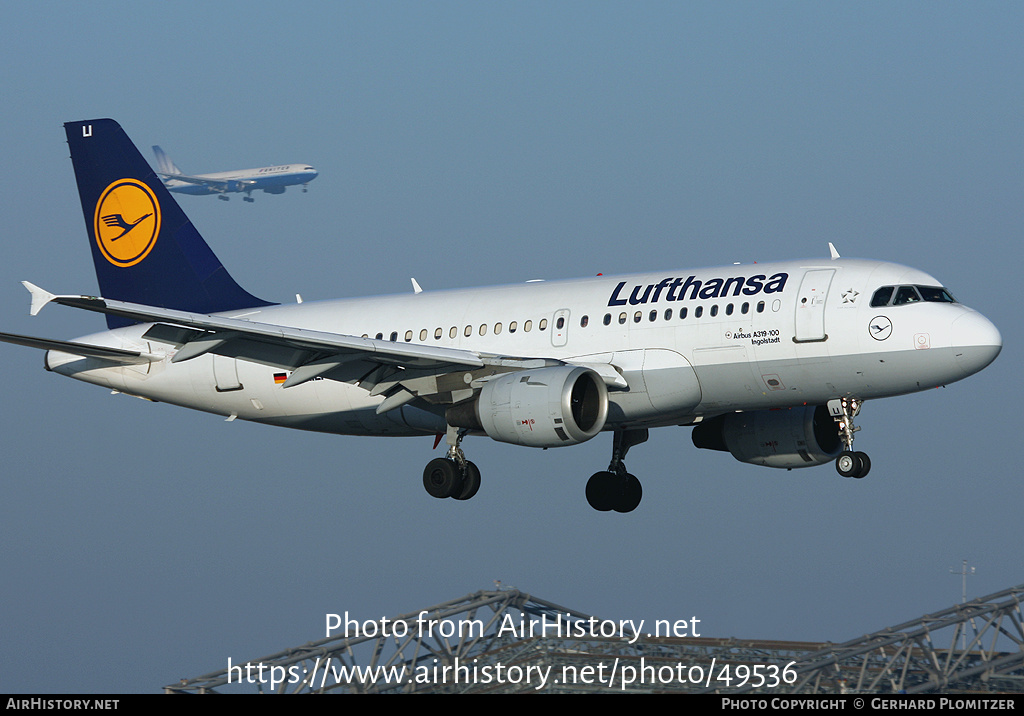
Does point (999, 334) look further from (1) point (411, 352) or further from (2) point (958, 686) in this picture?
(2) point (958, 686)

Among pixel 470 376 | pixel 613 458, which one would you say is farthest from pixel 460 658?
pixel 470 376

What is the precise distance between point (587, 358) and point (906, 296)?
26.0ft

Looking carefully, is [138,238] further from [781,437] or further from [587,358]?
[781,437]

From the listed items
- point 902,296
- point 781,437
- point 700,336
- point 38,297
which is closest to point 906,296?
point 902,296

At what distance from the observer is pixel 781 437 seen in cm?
3822

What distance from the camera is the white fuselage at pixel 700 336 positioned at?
31828 millimetres

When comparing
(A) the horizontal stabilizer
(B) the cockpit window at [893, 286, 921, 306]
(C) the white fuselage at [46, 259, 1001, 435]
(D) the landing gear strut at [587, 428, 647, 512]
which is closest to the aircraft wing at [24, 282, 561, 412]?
(C) the white fuselage at [46, 259, 1001, 435]

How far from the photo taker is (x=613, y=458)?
40250mm

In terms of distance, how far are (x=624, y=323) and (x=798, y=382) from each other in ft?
15.1

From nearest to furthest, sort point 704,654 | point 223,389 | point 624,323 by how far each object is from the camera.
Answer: point 624,323 → point 223,389 → point 704,654

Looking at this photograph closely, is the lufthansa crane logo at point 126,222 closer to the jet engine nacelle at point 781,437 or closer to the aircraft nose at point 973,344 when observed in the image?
the jet engine nacelle at point 781,437

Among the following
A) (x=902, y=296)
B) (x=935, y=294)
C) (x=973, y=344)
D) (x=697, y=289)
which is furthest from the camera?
(x=697, y=289)

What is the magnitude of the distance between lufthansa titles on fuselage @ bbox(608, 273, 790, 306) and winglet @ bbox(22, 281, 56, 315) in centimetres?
1373

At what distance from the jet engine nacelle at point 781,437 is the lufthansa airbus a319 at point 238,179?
4813 centimetres
